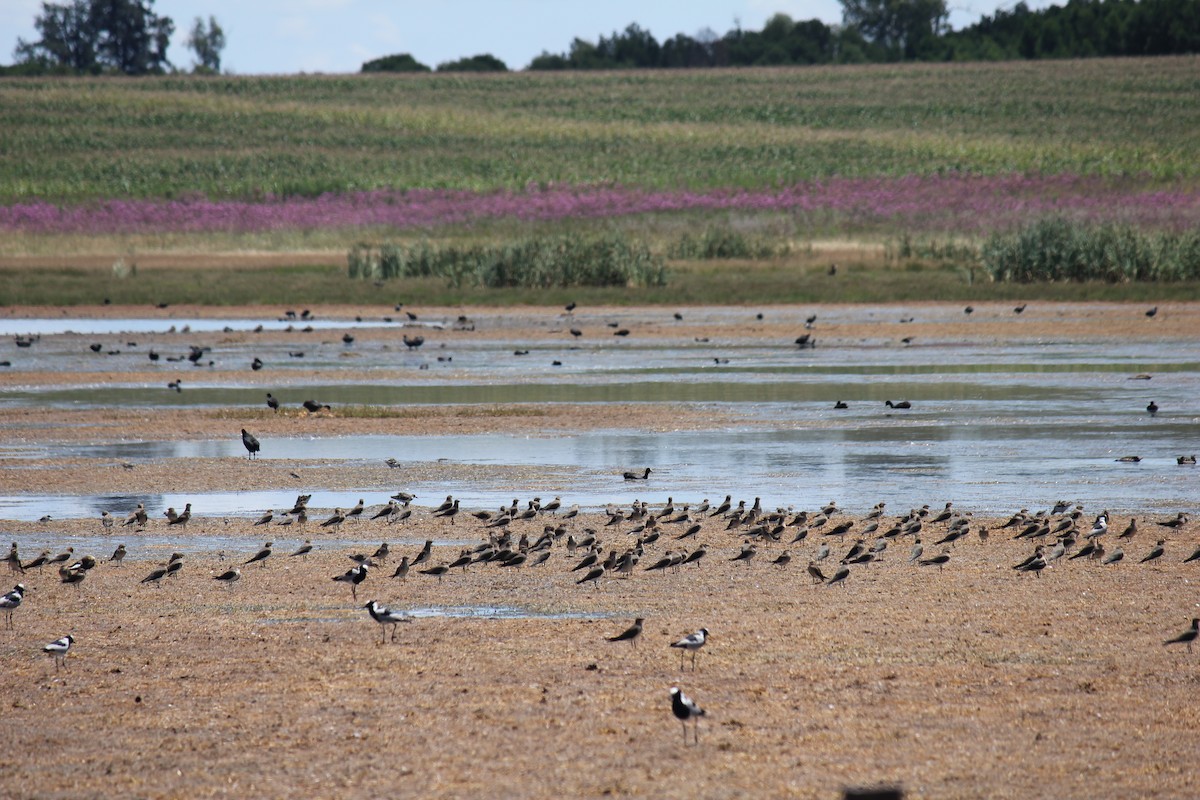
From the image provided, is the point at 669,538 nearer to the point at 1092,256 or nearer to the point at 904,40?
the point at 1092,256

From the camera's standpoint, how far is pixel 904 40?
566 ft

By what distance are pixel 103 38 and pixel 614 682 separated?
6673 inches

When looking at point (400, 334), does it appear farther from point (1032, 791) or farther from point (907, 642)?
point (1032, 791)

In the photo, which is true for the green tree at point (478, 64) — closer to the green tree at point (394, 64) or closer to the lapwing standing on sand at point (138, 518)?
the green tree at point (394, 64)

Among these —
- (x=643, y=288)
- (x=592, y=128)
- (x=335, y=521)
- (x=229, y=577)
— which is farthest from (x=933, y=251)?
(x=592, y=128)

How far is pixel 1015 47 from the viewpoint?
13950 cm

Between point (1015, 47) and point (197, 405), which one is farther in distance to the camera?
point (1015, 47)

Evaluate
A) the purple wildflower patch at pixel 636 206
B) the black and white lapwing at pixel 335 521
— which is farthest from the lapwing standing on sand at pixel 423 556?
the purple wildflower patch at pixel 636 206

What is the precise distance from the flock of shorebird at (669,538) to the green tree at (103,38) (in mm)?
156766

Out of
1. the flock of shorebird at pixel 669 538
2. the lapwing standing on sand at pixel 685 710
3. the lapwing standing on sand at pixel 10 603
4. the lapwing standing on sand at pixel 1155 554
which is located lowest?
the flock of shorebird at pixel 669 538

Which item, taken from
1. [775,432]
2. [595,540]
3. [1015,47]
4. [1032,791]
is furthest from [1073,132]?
[1032,791]

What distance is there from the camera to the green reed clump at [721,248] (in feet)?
191

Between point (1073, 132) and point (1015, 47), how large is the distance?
152 ft

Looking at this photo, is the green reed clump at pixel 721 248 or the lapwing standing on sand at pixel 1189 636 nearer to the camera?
the lapwing standing on sand at pixel 1189 636
